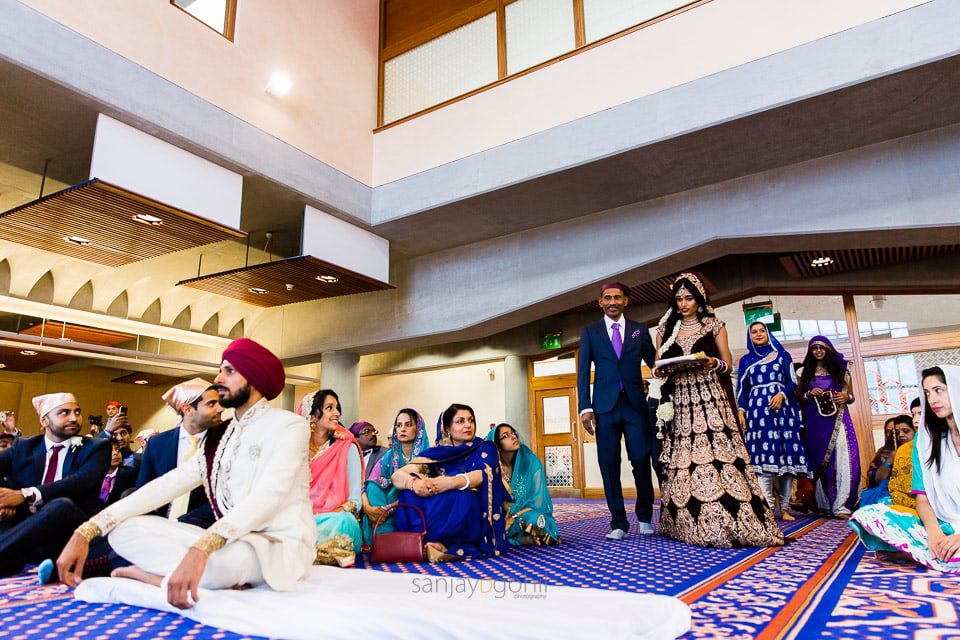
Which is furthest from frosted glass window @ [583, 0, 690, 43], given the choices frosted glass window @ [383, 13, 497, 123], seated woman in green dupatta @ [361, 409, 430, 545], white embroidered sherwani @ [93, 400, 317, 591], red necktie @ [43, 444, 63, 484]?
red necktie @ [43, 444, 63, 484]

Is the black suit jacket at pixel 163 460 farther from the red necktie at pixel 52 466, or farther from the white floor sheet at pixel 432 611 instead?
the white floor sheet at pixel 432 611

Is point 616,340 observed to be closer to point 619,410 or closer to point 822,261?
point 619,410

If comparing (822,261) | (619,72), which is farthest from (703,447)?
(822,261)

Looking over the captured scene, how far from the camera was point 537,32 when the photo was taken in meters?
5.82

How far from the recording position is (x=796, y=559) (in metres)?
2.82

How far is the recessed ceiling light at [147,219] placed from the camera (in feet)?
15.4

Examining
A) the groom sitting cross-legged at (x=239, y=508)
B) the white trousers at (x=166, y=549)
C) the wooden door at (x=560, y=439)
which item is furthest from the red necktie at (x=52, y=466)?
the wooden door at (x=560, y=439)

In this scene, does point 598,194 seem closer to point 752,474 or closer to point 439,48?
point 439,48

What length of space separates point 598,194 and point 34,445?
14.7ft

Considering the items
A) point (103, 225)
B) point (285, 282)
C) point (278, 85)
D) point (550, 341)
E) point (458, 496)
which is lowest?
point (458, 496)

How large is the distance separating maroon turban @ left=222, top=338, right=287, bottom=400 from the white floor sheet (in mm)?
624

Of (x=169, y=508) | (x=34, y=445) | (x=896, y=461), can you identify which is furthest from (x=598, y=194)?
(x=34, y=445)

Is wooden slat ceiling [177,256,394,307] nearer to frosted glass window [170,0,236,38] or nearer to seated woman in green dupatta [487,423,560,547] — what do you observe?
frosted glass window [170,0,236,38]

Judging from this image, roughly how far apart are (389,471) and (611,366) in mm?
1468
